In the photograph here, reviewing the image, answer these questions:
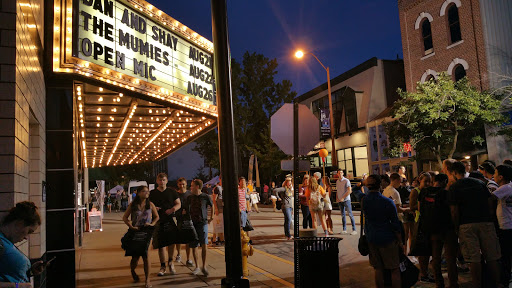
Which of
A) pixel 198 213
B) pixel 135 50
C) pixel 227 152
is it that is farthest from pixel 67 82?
pixel 227 152

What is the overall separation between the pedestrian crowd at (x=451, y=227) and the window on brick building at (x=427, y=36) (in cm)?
1949

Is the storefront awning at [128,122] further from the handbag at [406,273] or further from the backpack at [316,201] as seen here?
the handbag at [406,273]

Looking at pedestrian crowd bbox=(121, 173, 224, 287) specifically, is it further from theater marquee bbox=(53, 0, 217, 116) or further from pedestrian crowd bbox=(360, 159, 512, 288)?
pedestrian crowd bbox=(360, 159, 512, 288)

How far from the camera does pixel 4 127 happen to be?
13.4 feet

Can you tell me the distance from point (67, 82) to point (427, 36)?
2212 cm

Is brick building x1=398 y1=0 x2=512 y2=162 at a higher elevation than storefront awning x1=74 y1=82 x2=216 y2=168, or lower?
higher

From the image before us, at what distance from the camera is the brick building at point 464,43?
2011 cm

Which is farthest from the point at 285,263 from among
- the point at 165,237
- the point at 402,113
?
the point at 402,113

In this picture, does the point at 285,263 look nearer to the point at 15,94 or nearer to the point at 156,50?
the point at 156,50

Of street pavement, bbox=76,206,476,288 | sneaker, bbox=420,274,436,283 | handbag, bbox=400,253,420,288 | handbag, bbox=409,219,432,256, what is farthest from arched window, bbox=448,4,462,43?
handbag, bbox=400,253,420,288

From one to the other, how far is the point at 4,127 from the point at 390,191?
7.02 metres

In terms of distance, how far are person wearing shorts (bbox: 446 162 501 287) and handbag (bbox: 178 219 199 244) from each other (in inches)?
186

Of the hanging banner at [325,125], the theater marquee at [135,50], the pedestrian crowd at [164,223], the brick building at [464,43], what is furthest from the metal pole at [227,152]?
the hanging banner at [325,125]

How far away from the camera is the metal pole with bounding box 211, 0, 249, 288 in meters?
4.58
